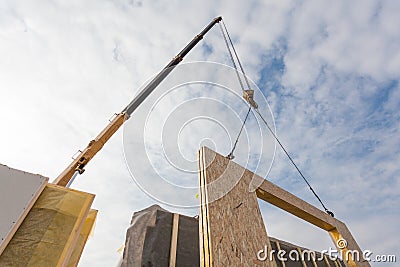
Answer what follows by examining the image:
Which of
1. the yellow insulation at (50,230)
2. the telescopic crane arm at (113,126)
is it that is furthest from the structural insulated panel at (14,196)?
the telescopic crane arm at (113,126)

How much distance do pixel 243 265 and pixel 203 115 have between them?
2.31 m

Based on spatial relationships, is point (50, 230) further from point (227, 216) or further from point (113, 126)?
point (113, 126)

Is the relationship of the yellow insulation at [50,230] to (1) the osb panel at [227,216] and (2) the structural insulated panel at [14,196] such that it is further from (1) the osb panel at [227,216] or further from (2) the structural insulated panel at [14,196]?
(1) the osb panel at [227,216]

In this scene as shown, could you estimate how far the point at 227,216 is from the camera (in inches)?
117

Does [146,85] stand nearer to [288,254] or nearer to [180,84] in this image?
[180,84]

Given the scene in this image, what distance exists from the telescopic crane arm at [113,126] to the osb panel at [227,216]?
2.53 metres

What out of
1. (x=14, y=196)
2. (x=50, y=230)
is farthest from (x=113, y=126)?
(x=50, y=230)

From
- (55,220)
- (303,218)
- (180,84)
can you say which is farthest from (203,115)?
(303,218)

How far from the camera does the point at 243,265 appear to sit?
2.68m

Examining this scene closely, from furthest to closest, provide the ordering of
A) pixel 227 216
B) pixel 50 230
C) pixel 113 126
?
1. pixel 113 126
2. pixel 227 216
3. pixel 50 230

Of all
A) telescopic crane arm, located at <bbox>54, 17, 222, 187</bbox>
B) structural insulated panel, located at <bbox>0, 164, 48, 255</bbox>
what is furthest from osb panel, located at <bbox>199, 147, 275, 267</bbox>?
telescopic crane arm, located at <bbox>54, 17, 222, 187</bbox>

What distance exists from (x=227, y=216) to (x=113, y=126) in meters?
3.38

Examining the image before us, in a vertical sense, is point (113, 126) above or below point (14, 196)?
above

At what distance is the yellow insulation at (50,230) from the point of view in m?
2.16
